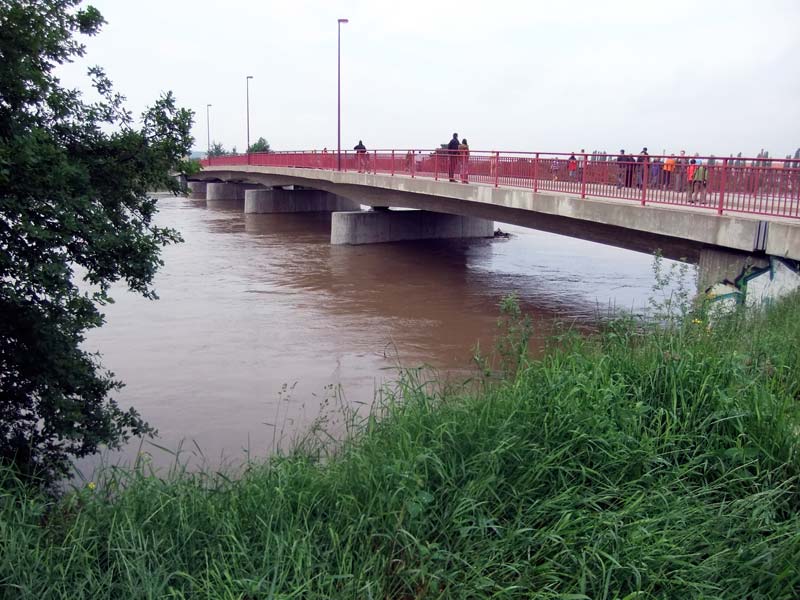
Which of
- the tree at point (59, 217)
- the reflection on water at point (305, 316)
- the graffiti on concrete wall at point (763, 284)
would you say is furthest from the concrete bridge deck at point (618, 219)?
the tree at point (59, 217)

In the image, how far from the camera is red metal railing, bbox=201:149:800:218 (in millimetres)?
10492

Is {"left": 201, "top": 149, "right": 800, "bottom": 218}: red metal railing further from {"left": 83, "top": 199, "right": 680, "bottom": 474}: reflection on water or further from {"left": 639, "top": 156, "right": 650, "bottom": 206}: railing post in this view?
{"left": 83, "top": 199, "right": 680, "bottom": 474}: reflection on water

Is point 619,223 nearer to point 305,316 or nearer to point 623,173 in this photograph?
point 623,173

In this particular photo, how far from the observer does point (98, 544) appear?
3.62 meters

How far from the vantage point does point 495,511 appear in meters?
3.75

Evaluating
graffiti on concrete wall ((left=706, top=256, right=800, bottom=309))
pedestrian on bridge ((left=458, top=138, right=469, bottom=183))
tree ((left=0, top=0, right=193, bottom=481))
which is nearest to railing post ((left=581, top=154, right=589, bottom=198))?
graffiti on concrete wall ((left=706, top=256, right=800, bottom=309))

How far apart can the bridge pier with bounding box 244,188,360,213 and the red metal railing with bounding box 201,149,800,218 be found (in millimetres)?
23633

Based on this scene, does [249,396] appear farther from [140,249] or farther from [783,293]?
[783,293]

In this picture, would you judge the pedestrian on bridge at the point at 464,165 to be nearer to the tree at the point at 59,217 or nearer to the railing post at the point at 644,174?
the railing post at the point at 644,174

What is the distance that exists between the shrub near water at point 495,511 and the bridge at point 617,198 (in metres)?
6.67

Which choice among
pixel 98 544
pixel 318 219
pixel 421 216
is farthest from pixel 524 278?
pixel 318 219

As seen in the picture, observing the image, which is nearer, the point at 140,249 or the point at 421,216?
the point at 140,249

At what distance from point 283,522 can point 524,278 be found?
58.4ft

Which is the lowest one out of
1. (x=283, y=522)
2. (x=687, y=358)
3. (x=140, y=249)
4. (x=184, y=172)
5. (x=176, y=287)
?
(x=176, y=287)
